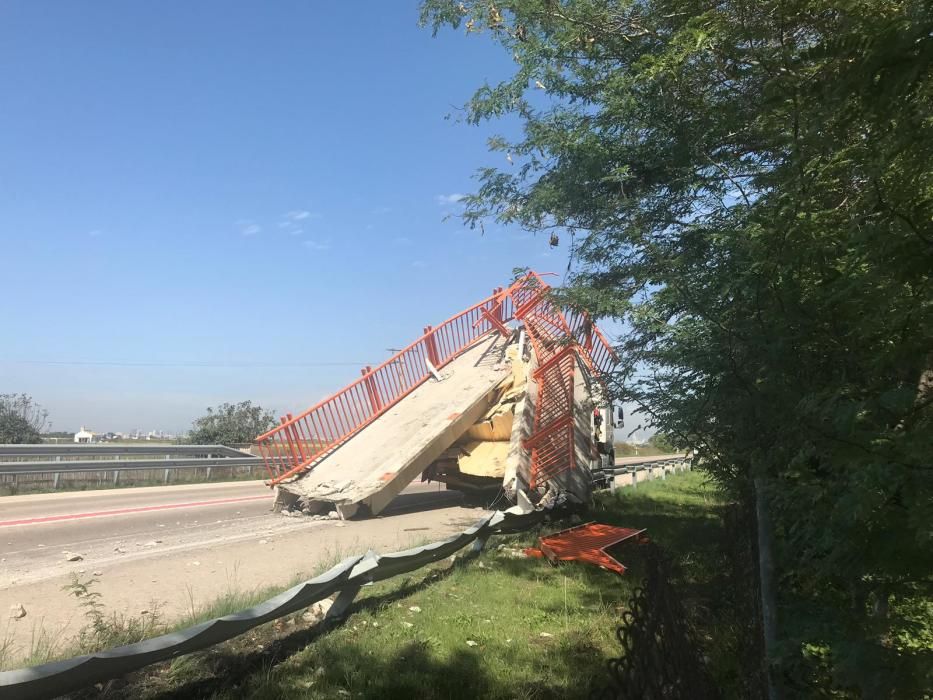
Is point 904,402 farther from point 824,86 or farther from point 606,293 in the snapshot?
point 606,293

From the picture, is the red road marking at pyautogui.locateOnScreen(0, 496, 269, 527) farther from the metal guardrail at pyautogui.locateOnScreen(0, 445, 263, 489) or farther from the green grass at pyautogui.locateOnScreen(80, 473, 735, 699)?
the green grass at pyautogui.locateOnScreen(80, 473, 735, 699)

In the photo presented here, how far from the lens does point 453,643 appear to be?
15.3ft

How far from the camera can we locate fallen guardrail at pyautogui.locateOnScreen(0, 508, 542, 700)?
289 cm

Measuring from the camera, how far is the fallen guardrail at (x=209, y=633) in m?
2.89

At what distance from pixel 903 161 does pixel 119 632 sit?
574 cm

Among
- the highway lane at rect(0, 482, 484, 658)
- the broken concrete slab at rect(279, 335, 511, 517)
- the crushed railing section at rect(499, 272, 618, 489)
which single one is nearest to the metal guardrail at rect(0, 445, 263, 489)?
the highway lane at rect(0, 482, 484, 658)

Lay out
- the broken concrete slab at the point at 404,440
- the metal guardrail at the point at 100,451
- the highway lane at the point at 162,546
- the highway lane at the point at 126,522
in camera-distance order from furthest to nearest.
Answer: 1. the metal guardrail at the point at 100,451
2. the broken concrete slab at the point at 404,440
3. the highway lane at the point at 126,522
4. the highway lane at the point at 162,546

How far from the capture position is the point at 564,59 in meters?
6.92

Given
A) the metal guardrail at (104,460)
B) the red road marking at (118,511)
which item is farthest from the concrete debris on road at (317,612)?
the metal guardrail at (104,460)

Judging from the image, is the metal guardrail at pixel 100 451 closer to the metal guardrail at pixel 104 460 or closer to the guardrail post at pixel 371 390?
the metal guardrail at pixel 104 460

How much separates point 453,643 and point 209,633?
188cm

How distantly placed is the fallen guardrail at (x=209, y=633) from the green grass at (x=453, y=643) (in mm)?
253

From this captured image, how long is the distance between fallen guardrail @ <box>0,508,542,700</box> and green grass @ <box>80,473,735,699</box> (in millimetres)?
253

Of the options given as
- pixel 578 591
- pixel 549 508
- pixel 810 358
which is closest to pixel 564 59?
pixel 810 358
